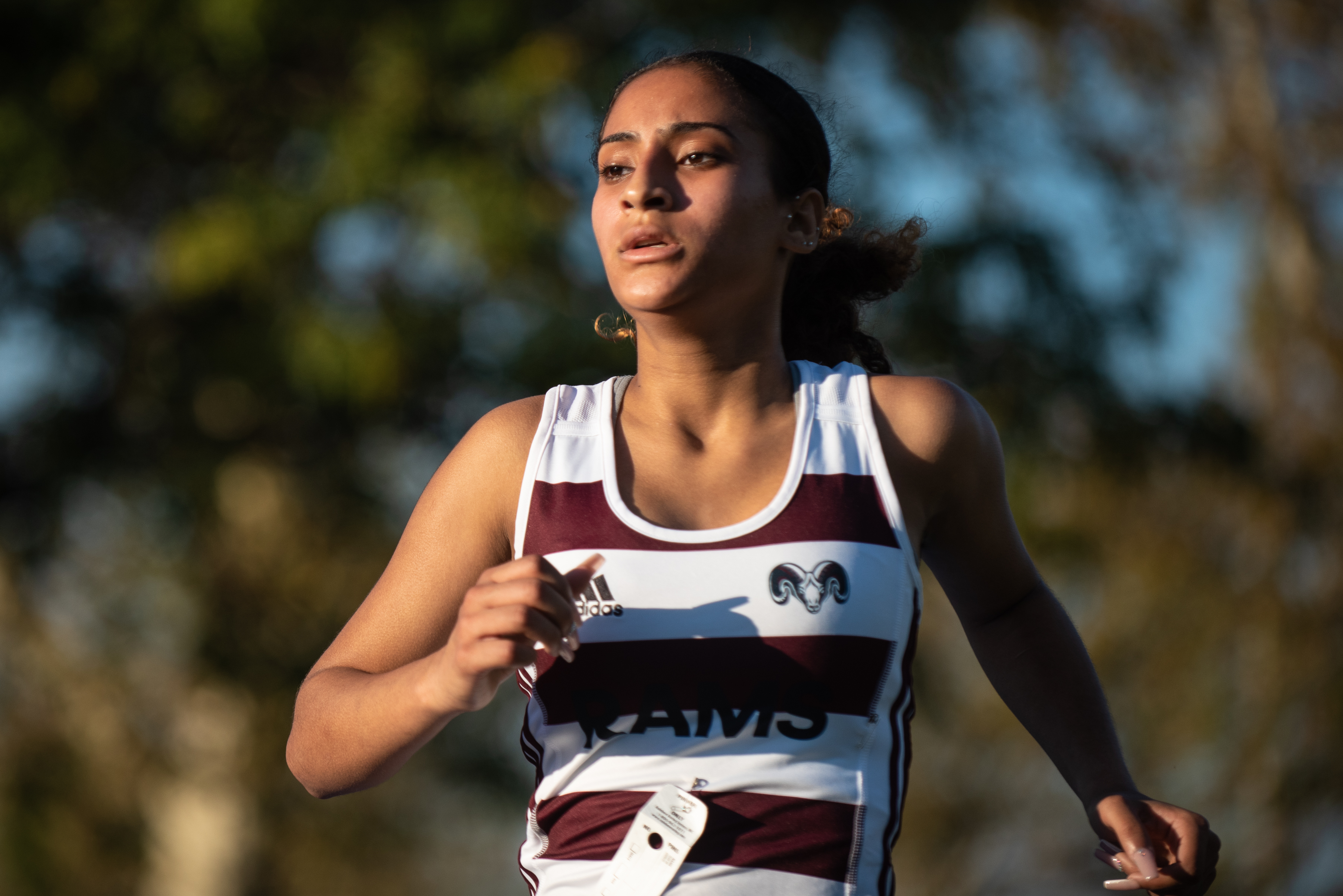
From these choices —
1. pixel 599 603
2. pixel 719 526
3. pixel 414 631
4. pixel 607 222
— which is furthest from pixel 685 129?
pixel 414 631

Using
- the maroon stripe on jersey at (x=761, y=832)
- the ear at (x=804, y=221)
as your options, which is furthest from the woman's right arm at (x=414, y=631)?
the ear at (x=804, y=221)

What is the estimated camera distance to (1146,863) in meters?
1.48

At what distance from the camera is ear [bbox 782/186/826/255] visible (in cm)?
182

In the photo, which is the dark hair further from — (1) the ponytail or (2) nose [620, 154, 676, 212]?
(2) nose [620, 154, 676, 212]

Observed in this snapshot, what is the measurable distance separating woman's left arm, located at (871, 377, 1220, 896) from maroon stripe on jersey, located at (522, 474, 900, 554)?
0.31 ft

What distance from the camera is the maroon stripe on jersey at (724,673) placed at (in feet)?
4.86

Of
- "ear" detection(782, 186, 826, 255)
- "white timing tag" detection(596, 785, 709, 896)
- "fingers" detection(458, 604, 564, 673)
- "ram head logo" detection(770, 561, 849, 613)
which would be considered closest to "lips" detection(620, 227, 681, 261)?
"ear" detection(782, 186, 826, 255)

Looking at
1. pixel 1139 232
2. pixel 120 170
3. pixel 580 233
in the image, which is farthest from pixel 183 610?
pixel 1139 232

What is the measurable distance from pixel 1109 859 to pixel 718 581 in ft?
1.92

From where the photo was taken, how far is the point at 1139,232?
726cm

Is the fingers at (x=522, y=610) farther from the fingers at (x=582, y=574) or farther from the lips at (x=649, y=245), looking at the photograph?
the lips at (x=649, y=245)

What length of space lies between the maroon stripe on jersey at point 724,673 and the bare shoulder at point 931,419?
0.98 feet

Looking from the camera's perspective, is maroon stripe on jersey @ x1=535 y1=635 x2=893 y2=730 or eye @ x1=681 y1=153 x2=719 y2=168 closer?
maroon stripe on jersey @ x1=535 y1=635 x2=893 y2=730

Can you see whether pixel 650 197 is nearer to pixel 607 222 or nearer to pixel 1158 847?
pixel 607 222
